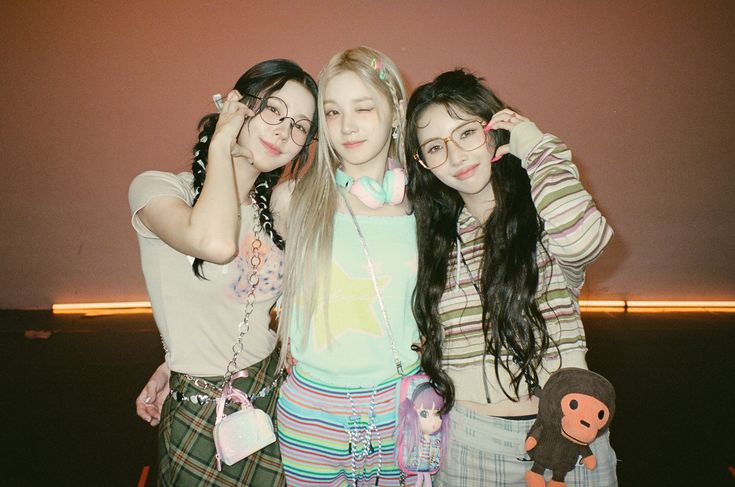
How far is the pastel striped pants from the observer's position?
1.31 m

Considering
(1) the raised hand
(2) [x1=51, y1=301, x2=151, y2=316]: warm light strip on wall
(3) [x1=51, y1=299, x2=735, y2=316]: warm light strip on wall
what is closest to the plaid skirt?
(1) the raised hand

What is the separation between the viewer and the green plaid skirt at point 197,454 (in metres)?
1.27

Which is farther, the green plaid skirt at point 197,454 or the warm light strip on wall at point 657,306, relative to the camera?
the warm light strip on wall at point 657,306

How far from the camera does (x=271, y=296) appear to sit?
1.43 meters

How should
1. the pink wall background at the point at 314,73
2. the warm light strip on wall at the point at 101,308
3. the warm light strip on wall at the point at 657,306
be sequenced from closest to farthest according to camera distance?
the pink wall background at the point at 314,73
the warm light strip on wall at the point at 101,308
the warm light strip on wall at the point at 657,306

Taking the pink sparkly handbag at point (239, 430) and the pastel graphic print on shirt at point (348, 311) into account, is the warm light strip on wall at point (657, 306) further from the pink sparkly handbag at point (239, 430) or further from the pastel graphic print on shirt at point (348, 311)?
the pink sparkly handbag at point (239, 430)

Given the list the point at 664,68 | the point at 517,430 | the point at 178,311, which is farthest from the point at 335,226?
the point at 664,68

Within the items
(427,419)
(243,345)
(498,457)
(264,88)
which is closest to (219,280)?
(243,345)

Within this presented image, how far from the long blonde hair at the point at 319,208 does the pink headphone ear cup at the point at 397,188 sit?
0.51 ft

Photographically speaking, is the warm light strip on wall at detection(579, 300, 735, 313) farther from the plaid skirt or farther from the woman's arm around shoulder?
the woman's arm around shoulder

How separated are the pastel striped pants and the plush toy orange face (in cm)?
52

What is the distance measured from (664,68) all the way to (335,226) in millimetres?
5034

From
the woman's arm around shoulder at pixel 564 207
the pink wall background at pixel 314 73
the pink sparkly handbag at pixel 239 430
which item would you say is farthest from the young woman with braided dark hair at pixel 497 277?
the pink wall background at pixel 314 73

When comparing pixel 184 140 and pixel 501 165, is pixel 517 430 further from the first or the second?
pixel 184 140
